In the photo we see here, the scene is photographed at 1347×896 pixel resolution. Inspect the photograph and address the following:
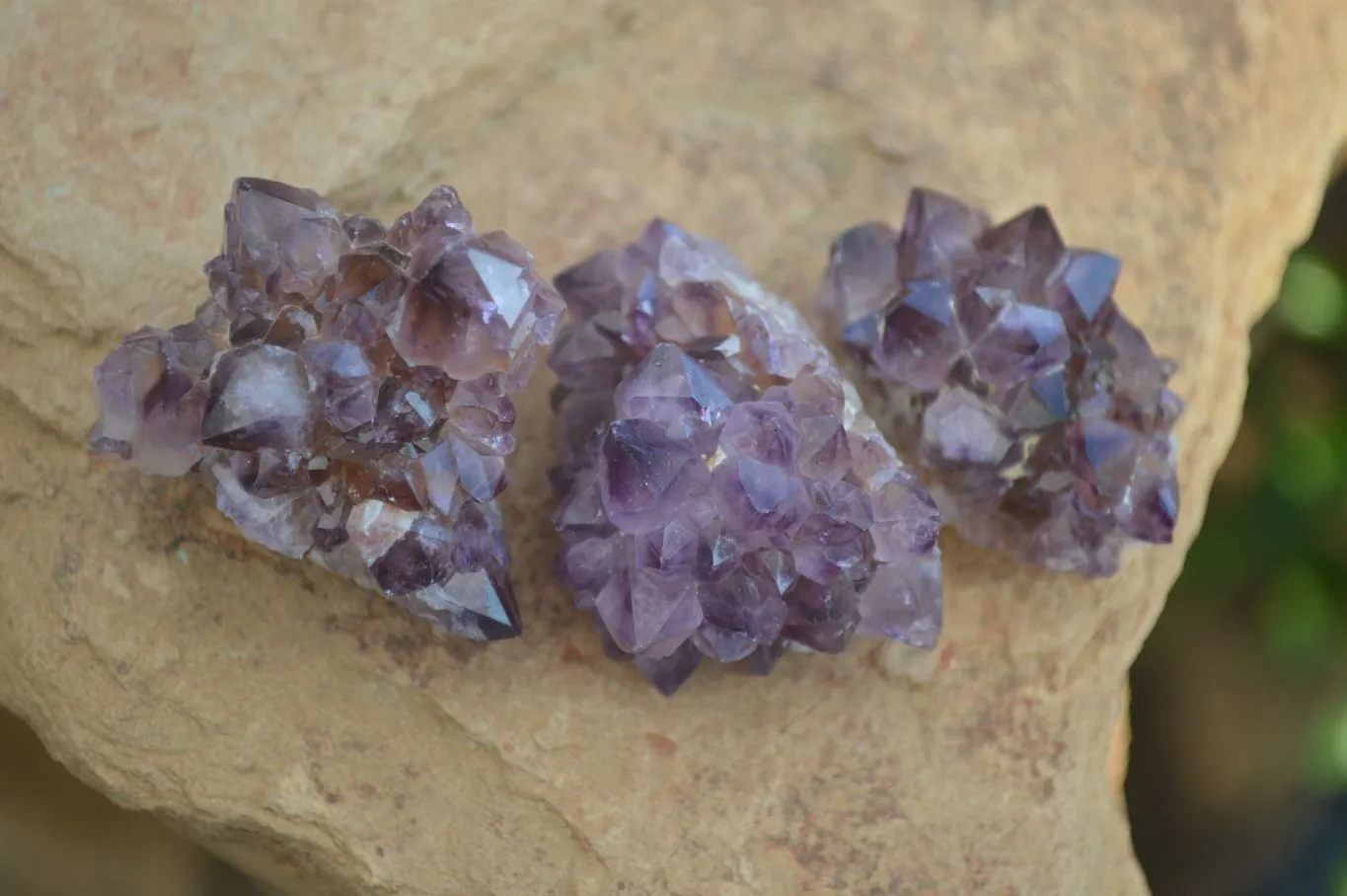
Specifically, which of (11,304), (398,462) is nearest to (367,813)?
(398,462)

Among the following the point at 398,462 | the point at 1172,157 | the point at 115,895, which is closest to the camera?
the point at 398,462

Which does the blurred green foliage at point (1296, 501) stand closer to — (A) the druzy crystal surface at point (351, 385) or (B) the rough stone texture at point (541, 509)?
(B) the rough stone texture at point (541, 509)

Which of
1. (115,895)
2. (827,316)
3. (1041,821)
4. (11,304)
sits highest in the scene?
(11,304)

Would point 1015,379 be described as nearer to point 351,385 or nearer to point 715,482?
point 715,482

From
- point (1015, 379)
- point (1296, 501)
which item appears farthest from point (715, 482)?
point (1296, 501)

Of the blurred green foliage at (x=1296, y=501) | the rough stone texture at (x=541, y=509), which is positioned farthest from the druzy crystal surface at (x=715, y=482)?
the blurred green foliage at (x=1296, y=501)

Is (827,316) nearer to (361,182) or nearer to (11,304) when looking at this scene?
(361,182)

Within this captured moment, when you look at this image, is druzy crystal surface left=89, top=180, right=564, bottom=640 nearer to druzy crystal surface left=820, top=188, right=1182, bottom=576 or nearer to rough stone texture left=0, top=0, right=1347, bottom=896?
rough stone texture left=0, top=0, right=1347, bottom=896
